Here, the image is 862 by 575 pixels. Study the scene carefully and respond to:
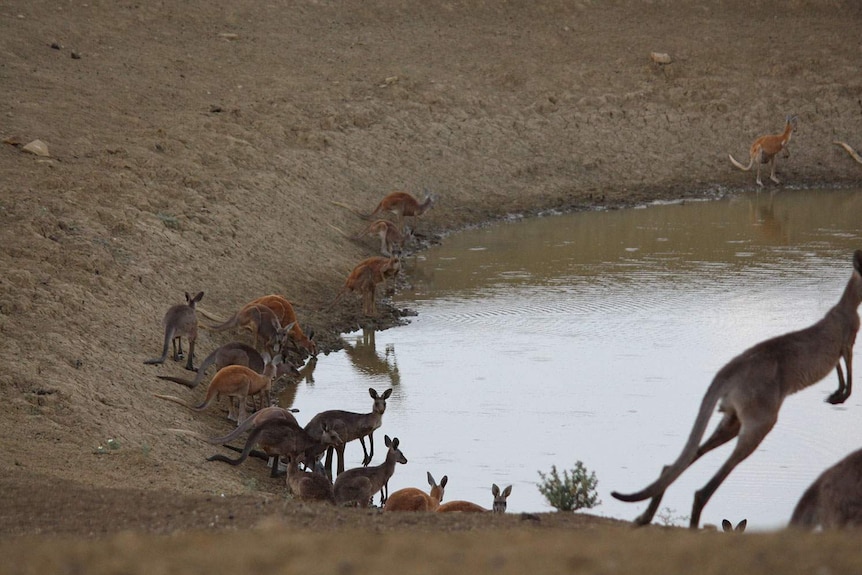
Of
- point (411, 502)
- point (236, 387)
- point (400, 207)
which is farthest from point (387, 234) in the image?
point (411, 502)

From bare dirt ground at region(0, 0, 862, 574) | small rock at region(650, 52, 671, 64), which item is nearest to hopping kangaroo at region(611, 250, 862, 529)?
bare dirt ground at region(0, 0, 862, 574)

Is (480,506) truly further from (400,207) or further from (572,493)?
(400,207)

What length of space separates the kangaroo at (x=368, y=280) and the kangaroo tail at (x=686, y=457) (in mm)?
9138

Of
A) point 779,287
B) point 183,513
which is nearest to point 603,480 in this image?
point 183,513

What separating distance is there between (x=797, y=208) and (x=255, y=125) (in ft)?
35.3

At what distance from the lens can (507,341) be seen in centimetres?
1568

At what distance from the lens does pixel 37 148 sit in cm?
1903

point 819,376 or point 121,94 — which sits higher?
point 121,94

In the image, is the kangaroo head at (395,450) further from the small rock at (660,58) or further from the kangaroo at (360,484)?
the small rock at (660,58)

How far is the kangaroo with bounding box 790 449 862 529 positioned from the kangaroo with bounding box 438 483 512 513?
3.11 m

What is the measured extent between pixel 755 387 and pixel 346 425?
15.8 ft

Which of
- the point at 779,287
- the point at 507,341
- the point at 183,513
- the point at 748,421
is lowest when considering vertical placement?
the point at 183,513

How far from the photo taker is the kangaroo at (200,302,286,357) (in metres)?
14.1

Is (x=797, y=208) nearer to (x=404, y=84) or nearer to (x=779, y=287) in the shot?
(x=779, y=287)
